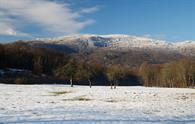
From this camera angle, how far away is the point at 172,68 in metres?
161

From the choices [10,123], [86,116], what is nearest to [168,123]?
[86,116]

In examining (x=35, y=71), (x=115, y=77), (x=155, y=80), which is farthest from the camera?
(x=35, y=71)

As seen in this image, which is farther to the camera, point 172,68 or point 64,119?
point 172,68

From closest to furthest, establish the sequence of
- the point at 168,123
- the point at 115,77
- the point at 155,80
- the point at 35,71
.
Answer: the point at 168,123, the point at 115,77, the point at 155,80, the point at 35,71

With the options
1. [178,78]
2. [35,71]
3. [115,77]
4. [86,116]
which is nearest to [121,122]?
[86,116]

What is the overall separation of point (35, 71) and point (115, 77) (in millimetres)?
95304

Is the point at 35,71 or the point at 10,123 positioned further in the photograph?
the point at 35,71

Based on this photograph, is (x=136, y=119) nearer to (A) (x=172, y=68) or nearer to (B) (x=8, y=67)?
(A) (x=172, y=68)

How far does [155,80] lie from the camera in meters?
187

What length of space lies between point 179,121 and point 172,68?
139163mm

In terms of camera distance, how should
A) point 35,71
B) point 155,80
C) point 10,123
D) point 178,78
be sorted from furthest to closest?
point 35,71 < point 155,80 < point 178,78 < point 10,123

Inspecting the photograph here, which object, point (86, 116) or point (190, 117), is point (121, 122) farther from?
point (190, 117)

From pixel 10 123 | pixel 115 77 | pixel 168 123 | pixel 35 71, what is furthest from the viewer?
pixel 35 71

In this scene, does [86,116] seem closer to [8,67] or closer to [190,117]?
[190,117]
